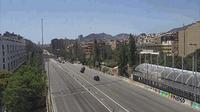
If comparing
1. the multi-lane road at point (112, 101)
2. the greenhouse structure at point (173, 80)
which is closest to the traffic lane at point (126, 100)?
the multi-lane road at point (112, 101)

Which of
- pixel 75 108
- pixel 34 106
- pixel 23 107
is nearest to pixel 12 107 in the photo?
pixel 23 107

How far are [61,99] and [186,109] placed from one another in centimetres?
2308

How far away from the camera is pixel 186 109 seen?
164 feet

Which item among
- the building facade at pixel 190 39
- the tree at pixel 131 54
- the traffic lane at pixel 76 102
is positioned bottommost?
the traffic lane at pixel 76 102

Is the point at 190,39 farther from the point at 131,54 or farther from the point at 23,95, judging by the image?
the point at 23,95

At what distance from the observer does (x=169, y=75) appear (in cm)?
6788

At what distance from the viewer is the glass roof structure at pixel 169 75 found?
57.3m

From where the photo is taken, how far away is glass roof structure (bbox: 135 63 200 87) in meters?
57.3

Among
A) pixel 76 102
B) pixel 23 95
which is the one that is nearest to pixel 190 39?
pixel 76 102

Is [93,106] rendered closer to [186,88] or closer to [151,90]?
[186,88]

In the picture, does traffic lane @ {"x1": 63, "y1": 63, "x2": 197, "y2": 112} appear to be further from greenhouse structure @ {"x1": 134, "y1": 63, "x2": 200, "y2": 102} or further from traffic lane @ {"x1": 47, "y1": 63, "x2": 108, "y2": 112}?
traffic lane @ {"x1": 47, "y1": 63, "x2": 108, "y2": 112}

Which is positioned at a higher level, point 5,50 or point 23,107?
point 5,50

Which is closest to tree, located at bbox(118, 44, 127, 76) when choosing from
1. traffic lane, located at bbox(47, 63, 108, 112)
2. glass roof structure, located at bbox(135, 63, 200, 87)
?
glass roof structure, located at bbox(135, 63, 200, 87)

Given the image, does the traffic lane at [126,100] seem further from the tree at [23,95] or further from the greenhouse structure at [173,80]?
the tree at [23,95]
